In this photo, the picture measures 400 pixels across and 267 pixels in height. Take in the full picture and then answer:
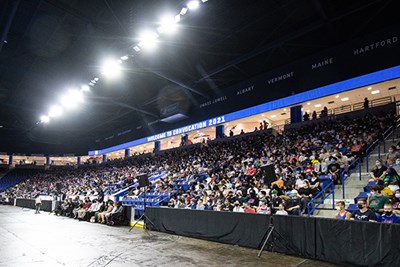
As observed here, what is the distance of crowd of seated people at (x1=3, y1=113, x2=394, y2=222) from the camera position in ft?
34.2

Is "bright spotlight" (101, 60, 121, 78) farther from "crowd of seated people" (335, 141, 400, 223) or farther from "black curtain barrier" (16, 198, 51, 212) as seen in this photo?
"crowd of seated people" (335, 141, 400, 223)

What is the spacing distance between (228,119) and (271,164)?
18.2 m

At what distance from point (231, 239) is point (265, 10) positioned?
1275 cm

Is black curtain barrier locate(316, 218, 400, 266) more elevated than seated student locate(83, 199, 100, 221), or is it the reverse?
black curtain barrier locate(316, 218, 400, 266)

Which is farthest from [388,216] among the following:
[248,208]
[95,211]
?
[95,211]

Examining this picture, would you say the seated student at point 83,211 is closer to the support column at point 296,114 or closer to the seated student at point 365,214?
the seated student at point 365,214

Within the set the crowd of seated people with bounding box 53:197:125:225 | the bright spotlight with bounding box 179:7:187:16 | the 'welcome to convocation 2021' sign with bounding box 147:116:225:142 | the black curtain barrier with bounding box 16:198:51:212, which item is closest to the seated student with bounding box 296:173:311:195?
the bright spotlight with bounding box 179:7:187:16

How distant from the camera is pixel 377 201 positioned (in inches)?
299

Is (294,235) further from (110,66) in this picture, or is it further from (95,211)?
(110,66)

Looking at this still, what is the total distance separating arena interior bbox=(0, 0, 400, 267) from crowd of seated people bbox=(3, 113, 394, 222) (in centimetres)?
9

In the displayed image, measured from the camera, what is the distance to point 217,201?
1234 cm

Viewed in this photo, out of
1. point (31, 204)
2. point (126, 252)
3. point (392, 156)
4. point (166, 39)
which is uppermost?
point (166, 39)

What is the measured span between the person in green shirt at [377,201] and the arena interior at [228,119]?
3 centimetres

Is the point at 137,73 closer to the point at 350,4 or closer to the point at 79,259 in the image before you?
the point at 350,4
